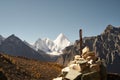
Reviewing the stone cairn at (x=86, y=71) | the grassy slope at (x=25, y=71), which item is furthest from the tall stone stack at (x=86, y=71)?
the grassy slope at (x=25, y=71)

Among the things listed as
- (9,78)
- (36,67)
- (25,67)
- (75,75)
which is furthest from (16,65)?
(75,75)

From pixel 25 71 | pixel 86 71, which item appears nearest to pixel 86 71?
pixel 86 71

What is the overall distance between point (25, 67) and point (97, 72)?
17.5 m

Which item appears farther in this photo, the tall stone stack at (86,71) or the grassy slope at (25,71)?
the grassy slope at (25,71)

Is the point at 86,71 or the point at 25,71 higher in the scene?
the point at 25,71

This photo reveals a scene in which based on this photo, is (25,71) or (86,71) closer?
(86,71)

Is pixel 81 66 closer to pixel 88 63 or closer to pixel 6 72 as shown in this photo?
pixel 88 63

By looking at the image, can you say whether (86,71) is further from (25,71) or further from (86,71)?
(25,71)

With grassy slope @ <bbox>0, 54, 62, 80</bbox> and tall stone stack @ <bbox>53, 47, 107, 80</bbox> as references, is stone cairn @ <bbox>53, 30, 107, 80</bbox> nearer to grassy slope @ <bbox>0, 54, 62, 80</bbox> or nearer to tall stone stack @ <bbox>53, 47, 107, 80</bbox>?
tall stone stack @ <bbox>53, 47, 107, 80</bbox>

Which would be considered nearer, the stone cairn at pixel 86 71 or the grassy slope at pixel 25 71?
the stone cairn at pixel 86 71

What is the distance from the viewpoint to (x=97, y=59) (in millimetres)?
28000

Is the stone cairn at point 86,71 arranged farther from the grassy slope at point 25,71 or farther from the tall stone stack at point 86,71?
the grassy slope at point 25,71

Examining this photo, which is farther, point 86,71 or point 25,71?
point 25,71

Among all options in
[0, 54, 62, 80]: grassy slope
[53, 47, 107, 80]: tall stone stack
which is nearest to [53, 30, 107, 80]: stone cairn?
[53, 47, 107, 80]: tall stone stack
